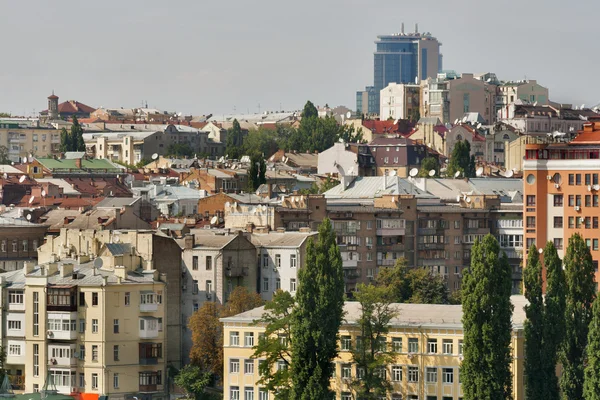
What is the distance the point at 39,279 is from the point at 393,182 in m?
39.1

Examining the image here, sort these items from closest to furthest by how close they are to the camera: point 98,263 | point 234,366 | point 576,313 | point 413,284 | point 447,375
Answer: point 447,375, point 576,313, point 234,366, point 98,263, point 413,284

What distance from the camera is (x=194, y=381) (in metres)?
77.8

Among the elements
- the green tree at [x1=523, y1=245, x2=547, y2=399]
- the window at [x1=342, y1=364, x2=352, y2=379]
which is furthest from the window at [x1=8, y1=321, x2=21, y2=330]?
the green tree at [x1=523, y1=245, x2=547, y2=399]

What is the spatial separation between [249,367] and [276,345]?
10.9 ft

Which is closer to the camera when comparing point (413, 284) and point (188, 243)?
point (188, 243)

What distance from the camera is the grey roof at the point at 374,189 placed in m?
113

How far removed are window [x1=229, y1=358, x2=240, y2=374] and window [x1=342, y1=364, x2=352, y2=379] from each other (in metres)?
4.64

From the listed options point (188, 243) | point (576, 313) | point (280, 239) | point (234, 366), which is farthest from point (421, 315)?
point (280, 239)

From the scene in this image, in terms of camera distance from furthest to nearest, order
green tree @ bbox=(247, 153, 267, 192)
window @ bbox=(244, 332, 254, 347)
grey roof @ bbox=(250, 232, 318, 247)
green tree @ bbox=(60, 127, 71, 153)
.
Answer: green tree @ bbox=(60, 127, 71, 153), green tree @ bbox=(247, 153, 267, 192), grey roof @ bbox=(250, 232, 318, 247), window @ bbox=(244, 332, 254, 347)

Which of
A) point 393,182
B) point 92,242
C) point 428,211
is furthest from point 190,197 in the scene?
point 92,242

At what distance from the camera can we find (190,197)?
12225cm

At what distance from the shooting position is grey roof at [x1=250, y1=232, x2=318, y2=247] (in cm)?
8750

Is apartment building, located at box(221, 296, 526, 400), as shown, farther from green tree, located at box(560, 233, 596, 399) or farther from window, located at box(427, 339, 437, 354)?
green tree, located at box(560, 233, 596, 399)

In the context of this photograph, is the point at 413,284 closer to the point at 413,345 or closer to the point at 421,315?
the point at 421,315
